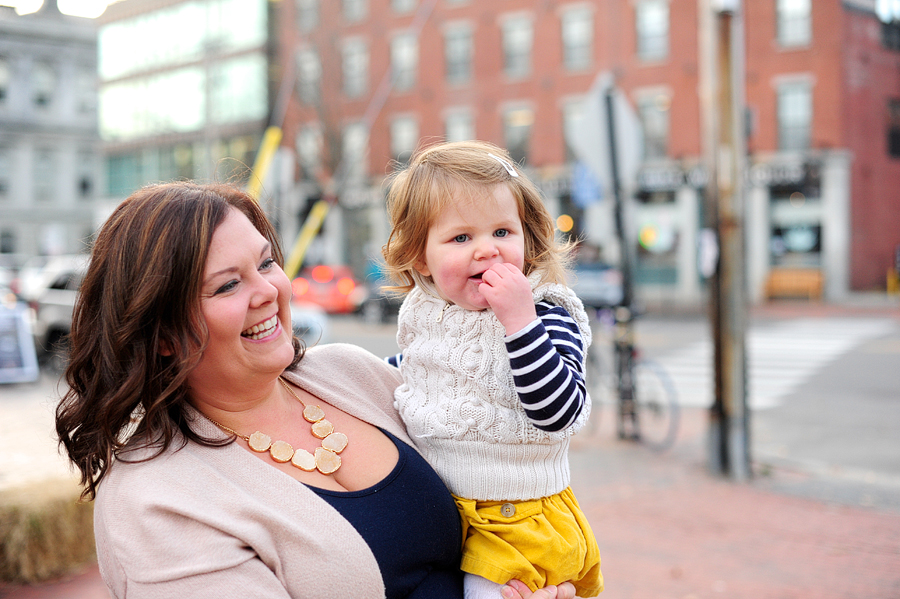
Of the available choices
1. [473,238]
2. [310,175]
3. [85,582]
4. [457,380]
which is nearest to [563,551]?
[457,380]

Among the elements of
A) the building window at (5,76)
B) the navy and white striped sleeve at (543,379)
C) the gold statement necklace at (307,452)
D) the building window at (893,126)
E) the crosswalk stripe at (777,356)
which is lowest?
the crosswalk stripe at (777,356)

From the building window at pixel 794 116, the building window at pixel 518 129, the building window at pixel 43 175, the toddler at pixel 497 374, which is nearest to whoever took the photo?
the toddler at pixel 497 374

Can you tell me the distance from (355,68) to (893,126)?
70.7 feet

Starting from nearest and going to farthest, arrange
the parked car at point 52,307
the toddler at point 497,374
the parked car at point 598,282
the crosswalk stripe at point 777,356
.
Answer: the toddler at point 497,374 < the crosswalk stripe at point 777,356 < the parked car at point 52,307 < the parked car at point 598,282

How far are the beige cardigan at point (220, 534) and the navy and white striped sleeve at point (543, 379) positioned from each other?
0.48 meters

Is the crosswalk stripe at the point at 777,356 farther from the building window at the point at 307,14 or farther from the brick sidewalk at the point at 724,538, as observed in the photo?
the building window at the point at 307,14

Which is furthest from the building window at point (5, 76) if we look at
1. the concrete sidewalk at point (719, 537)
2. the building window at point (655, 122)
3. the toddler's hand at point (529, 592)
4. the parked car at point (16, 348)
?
the building window at point (655, 122)

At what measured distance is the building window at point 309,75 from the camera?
3538 centimetres

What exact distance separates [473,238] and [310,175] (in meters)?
36.5

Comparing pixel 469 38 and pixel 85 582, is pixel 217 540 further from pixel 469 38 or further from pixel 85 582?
pixel 469 38

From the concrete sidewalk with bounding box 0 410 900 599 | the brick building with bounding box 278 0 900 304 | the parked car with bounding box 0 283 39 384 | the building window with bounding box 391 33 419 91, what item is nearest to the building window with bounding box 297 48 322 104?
the brick building with bounding box 278 0 900 304

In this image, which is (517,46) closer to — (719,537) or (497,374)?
(719,537)

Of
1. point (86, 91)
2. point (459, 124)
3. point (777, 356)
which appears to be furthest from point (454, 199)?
point (459, 124)

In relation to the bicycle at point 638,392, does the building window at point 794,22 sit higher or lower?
higher
